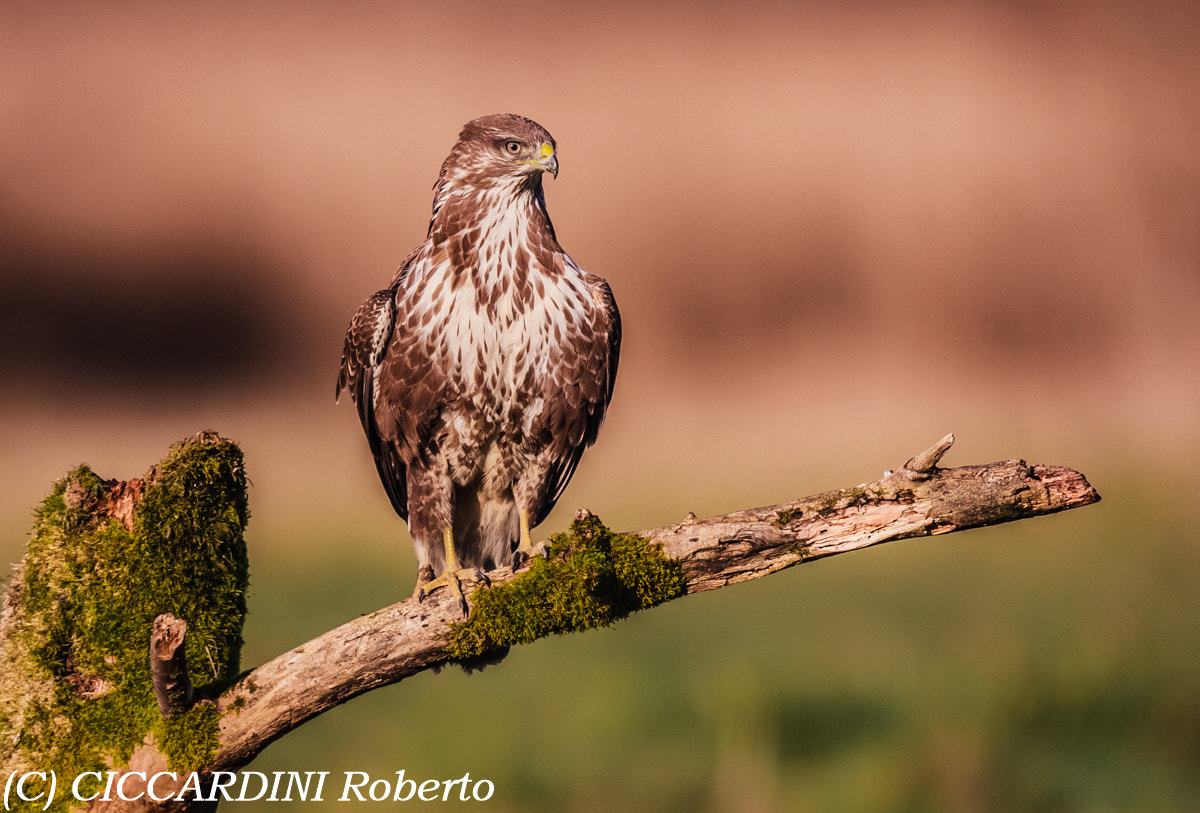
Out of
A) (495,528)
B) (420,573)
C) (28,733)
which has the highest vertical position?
(495,528)

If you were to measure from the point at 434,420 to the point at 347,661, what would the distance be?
101 centimetres

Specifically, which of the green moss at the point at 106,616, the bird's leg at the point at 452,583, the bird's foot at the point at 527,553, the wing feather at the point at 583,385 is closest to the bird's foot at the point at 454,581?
the bird's leg at the point at 452,583

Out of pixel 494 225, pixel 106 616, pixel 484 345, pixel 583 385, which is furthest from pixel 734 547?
pixel 106 616

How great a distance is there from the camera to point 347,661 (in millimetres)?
2736

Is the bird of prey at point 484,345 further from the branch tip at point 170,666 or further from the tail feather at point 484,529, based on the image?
the branch tip at point 170,666

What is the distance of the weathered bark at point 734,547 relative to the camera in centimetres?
272

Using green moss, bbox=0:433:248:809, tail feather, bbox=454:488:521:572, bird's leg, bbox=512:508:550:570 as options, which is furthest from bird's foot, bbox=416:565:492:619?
tail feather, bbox=454:488:521:572

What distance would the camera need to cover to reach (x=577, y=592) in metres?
2.81

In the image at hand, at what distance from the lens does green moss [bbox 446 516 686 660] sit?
2.82m

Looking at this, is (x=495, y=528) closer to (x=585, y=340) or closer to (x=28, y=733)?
(x=585, y=340)

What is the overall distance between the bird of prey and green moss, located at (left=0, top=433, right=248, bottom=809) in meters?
0.70

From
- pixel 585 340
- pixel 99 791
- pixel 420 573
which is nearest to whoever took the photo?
pixel 99 791

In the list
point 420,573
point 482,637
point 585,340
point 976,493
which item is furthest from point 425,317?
point 976,493

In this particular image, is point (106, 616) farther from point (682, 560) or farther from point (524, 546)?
point (682, 560)
